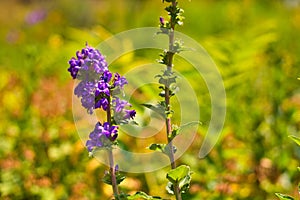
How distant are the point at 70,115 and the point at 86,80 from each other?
1.36 metres

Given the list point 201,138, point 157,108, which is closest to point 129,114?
point 157,108

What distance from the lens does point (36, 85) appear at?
241 centimetres

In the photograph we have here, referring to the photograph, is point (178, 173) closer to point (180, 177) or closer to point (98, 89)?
point (180, 177)

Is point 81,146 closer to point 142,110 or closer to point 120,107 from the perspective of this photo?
point 142,110

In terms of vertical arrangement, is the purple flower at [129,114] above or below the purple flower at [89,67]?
below

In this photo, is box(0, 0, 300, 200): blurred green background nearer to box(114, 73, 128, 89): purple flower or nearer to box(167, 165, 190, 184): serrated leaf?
box(167, 165, 190, 184): serrated leaf

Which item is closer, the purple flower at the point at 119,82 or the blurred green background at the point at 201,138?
the purple flower at the point at 119,82

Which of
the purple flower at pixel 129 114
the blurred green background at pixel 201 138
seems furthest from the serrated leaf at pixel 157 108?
the blurred green background at pixel 201 138

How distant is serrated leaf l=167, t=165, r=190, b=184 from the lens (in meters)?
0.90

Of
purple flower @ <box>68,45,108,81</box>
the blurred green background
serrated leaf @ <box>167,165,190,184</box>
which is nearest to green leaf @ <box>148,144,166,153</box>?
serrated leaf @ <box>167,165,190,184</box>

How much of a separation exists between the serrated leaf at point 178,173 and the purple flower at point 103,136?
0.38 feet

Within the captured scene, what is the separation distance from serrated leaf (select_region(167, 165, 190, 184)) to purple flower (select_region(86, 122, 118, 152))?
12 cm

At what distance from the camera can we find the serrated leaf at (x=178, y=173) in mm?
895

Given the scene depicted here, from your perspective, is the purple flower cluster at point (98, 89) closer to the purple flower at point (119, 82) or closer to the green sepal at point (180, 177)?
the purple flower at point (119, 82)
